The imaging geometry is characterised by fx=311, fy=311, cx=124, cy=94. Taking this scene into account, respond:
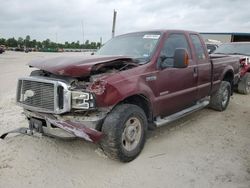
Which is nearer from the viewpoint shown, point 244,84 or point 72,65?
point 72,65

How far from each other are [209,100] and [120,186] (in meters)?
4.27

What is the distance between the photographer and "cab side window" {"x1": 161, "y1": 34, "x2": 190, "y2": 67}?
5223 millimetres

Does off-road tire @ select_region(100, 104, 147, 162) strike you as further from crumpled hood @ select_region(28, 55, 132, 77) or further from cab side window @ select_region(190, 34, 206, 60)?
cab side window @ select_region(190, 34, 206, 60)

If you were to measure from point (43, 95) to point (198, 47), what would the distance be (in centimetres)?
358

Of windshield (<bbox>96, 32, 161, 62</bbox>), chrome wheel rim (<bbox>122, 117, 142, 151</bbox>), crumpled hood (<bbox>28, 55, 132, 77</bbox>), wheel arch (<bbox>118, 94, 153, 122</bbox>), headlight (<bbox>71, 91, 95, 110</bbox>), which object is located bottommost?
chrome wheel rim (<bbox>122, 117, 142, 151</bbox>)

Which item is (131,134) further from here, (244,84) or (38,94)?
(244,84)

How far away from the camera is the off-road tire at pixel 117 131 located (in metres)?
4.19

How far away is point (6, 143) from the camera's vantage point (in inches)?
203

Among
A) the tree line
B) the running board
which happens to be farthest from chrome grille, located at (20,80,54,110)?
the tree line

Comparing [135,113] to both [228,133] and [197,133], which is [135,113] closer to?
[197,133]

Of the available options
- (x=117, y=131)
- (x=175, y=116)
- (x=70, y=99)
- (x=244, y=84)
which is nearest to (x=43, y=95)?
(x=70, y=99)

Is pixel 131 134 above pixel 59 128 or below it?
below

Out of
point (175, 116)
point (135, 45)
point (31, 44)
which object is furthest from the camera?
point (31, 44)

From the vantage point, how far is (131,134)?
4.57 metres
